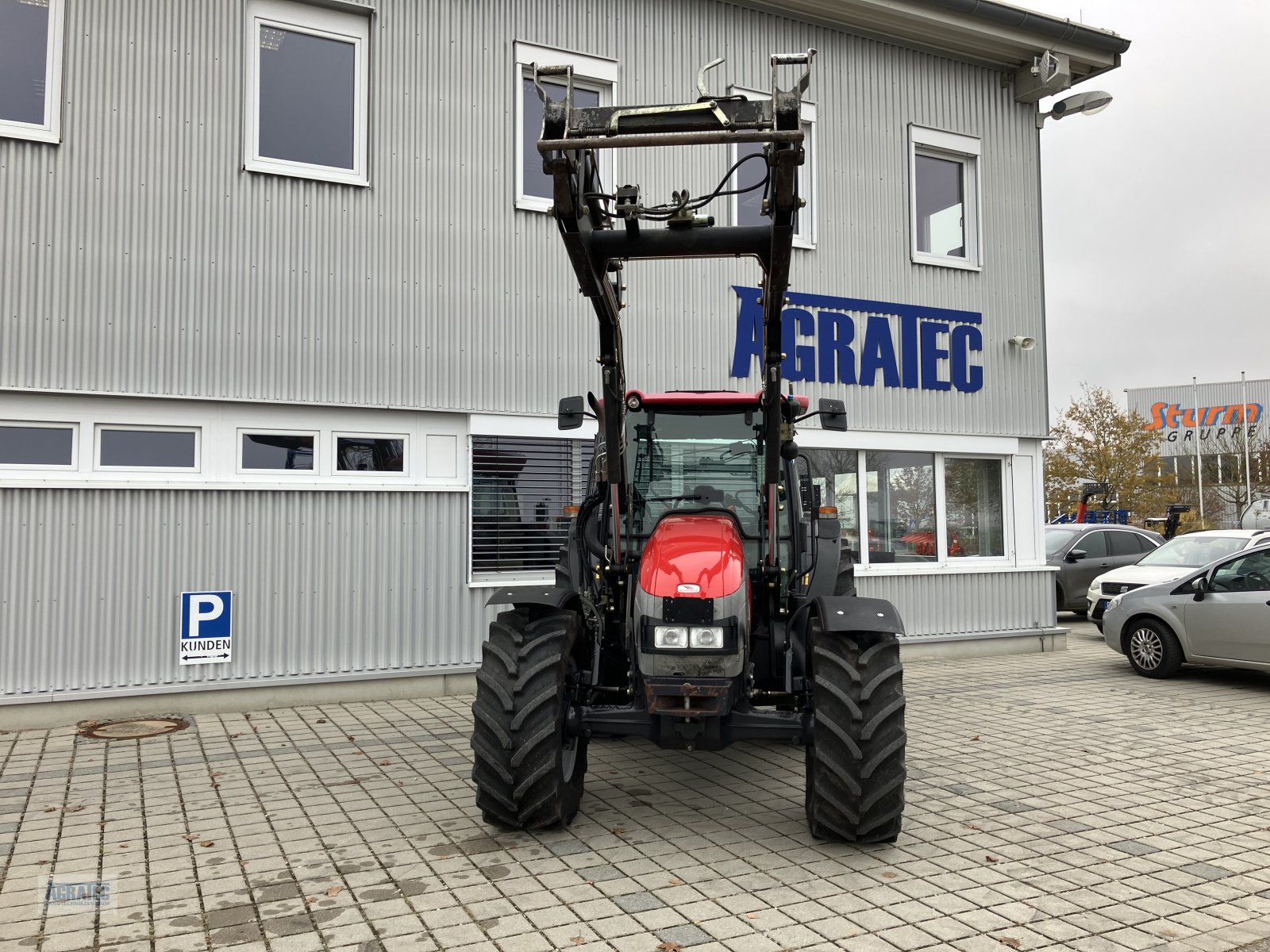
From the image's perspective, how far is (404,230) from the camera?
907 cm

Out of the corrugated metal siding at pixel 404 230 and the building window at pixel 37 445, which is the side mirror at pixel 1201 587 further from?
the building window at pixel 37 445

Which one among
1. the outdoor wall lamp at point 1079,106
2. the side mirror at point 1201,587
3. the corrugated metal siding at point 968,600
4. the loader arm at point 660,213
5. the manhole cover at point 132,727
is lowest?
the manhole cover at point 132,727

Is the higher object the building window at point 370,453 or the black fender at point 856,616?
the building window at point 370,453

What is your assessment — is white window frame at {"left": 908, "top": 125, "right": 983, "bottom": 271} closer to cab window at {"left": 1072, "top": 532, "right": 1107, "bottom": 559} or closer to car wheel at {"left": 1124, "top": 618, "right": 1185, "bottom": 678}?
car wheel at {"left": 1124, "top": 618, "right": 1185, "bottom": 678}

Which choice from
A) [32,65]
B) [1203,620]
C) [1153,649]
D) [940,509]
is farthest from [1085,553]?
[32,65]

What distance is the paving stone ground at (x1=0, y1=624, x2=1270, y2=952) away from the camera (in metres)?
3.83

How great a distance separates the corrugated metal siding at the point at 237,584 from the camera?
7562 millimetres

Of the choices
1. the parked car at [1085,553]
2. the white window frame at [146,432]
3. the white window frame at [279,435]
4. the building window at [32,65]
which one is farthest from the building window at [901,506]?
the building window at [32,65]

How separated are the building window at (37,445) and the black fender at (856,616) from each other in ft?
20.3

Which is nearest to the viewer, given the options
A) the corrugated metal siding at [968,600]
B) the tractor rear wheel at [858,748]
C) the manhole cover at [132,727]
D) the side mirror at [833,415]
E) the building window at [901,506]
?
the tractor rear wheel at [858,748]

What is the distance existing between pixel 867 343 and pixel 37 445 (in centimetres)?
850

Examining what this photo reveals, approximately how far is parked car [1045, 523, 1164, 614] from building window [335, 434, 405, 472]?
11400 mm

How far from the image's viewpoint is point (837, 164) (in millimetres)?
11297

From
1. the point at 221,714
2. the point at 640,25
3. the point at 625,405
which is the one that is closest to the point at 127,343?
the point at 221,714
